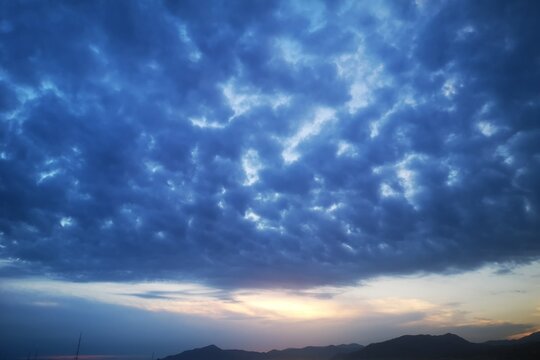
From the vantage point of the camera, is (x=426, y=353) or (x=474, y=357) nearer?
(x=474, y=357)

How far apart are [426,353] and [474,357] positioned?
58.1 metres

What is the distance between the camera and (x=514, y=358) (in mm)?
122438

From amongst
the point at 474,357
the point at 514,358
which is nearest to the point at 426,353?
the point at 474,357

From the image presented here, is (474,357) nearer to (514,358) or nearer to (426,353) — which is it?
(514,358)

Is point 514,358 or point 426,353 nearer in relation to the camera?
point 514,358

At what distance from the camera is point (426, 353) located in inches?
7815

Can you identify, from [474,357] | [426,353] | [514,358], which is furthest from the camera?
[426,353]

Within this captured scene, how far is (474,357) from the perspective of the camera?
146375 mm

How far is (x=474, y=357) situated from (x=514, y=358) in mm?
26971

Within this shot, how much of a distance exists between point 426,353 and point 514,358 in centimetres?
8505

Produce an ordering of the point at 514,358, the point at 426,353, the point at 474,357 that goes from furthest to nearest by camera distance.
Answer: the point at 426,353 → the point at 474,357 → the point at 514,358
